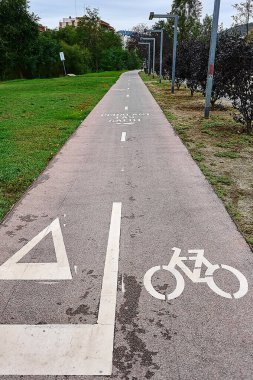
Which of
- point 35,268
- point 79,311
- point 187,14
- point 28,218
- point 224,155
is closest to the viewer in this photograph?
point 79,311

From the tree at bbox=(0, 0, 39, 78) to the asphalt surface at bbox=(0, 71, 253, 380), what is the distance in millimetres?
60159

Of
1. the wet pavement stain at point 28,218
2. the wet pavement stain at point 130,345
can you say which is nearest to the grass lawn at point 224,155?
the wet pavement stain at point 130,345

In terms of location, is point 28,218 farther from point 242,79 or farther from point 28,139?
point 242,79

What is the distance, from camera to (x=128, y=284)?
14.4ft

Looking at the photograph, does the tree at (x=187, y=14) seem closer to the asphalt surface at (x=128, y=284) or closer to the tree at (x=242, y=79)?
the tree at (x=242, y=79)

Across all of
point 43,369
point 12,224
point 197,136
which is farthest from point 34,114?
point 43,369

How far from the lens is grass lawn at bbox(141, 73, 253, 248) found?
6.60 meters

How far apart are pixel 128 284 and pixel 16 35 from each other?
66320 millimetres

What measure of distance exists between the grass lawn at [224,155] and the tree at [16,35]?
51.5m

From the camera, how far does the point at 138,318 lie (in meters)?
3.79

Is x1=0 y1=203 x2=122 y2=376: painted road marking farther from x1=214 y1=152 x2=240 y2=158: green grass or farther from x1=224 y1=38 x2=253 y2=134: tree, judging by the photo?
x1=224 y1=38 x2=253 y2=134: tree

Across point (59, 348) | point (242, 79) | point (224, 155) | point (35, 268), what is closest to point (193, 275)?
point (59, 348)

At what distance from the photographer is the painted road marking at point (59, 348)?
318cm

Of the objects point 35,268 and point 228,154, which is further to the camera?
point 228,154
